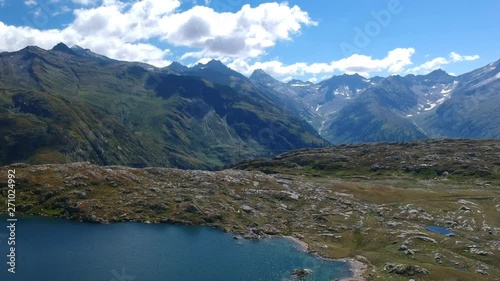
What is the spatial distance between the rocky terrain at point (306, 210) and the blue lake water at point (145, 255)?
7686 millimetres

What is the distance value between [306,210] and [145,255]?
7056 cm

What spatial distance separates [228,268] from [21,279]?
159ft

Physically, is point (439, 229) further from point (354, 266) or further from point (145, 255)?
point (145, 255)

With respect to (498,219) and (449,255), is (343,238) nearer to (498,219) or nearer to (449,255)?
(449,255)

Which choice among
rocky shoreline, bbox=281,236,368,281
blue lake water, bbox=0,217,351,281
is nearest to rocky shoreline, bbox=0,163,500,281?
rocky shoreline, bbox=281,236,368,281

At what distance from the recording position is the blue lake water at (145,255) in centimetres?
10225

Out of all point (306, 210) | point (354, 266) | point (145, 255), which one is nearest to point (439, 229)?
point (354, 266)

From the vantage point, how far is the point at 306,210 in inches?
6511

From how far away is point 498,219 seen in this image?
6038 inches

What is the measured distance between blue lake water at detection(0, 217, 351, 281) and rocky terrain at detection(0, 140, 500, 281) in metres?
7.69

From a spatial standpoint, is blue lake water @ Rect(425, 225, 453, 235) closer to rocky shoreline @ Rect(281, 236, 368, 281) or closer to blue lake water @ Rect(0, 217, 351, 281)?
rocky shoreline @ Rect(281, 236, 368, 281)

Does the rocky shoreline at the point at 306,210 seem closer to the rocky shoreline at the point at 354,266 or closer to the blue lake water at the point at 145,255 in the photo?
the rocky shoreline at the point at 354,266

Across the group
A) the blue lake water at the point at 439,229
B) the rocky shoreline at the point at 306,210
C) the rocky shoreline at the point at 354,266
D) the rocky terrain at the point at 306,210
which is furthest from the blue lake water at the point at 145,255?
the blue lake water at the point at 439,229

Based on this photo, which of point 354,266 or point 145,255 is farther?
point 145,255
